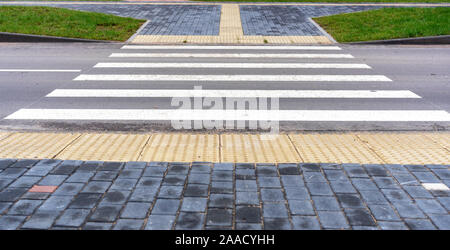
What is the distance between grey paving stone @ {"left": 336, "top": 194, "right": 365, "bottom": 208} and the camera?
4.41 metres

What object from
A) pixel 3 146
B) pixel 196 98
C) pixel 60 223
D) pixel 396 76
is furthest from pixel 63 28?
pixel 60 223

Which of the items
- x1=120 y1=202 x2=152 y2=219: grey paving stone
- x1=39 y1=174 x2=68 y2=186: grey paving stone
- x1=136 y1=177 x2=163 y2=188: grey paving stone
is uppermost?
x1=39 y1=174 x2=68 y2=186: grey paving stone

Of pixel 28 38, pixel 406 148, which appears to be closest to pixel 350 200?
pixel 406 148

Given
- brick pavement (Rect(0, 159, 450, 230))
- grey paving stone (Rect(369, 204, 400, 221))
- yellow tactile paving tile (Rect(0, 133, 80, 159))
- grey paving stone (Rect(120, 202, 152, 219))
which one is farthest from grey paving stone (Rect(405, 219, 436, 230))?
yellow tactile paving tile (Rect(0, 133, 80, 159))

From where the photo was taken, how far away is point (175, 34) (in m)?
16.0

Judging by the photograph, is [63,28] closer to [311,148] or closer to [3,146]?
[3,146]

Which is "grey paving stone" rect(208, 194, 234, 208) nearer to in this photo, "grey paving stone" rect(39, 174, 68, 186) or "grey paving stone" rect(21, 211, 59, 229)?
"grey paving stone" rect(21, 211, 59, 229)

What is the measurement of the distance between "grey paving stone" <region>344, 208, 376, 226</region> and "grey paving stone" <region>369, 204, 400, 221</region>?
0.26 feet

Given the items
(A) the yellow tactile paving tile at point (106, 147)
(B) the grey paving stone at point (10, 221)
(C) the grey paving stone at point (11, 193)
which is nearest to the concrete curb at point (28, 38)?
(A) the yellow tactile paving tile at point (106, 147)

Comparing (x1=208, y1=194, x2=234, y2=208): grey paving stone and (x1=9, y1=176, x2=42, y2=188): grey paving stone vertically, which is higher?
(x1=9, y1=176, x2=42, y2=188): grey paving stone

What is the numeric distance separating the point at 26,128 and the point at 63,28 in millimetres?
9982

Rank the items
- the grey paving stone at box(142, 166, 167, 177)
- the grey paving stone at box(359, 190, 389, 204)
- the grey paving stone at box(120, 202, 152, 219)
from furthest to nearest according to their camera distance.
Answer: the grey paving stone at box(142, 166, 167, 177), the grey paving stone at box(359, 190, 389, 204), the grey paving stone at box(120, 202, 152, 219)

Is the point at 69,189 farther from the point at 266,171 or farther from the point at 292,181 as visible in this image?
the point at 292,181

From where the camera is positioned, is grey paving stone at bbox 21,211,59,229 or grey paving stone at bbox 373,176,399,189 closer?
grey paving stone at bbox 21,211,59,229
